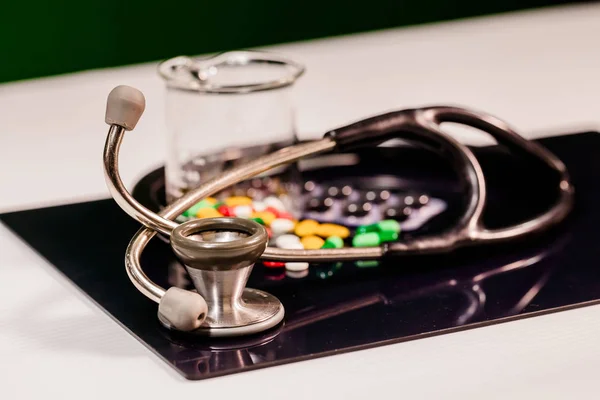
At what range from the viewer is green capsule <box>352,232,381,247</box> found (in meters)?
0.95

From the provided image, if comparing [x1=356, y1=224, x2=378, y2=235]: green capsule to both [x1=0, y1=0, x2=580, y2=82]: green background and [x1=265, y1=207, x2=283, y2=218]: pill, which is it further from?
[x1=0, y1=0, x2=580, y2=82]: green background

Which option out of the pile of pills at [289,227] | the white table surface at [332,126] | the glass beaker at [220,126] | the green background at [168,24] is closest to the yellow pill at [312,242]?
the pile of pills at [289,227]

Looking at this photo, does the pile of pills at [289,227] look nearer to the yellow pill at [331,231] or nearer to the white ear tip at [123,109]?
the yellow pill at [331,231]

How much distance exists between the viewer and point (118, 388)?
691mm

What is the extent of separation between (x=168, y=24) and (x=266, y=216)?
1.15 metres

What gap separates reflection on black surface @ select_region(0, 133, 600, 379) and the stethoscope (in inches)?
0.6

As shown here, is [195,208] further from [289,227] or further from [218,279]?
[218,279]

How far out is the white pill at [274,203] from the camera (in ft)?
3.47

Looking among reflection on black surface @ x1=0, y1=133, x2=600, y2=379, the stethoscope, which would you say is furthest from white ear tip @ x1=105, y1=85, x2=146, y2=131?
reflection on black surface @ x1=0, y1=133, x2=600, y2=379

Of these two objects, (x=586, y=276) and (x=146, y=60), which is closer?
(x=586, y=276)

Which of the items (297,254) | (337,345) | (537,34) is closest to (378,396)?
(337,345)

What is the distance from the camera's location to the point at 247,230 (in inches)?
30.1

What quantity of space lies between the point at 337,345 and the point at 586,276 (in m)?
0.23

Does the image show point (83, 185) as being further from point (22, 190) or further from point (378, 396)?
point (378, 396)
